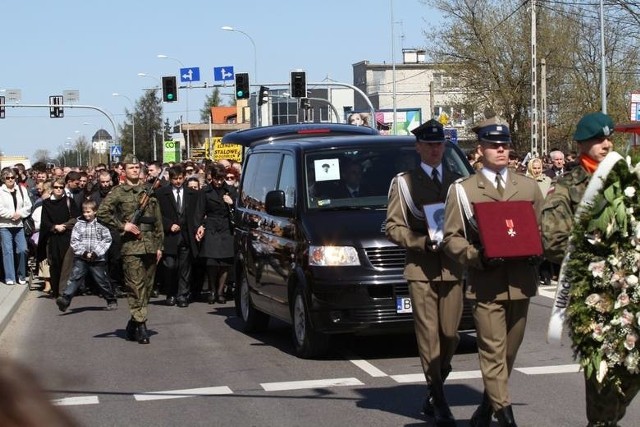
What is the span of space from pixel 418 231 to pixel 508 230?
4.58 feet

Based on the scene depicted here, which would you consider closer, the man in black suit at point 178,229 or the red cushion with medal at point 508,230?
the red cushion with medal at point 508,230

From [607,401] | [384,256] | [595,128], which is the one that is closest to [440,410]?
[607,401]

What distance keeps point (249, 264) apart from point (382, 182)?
94.3 inches

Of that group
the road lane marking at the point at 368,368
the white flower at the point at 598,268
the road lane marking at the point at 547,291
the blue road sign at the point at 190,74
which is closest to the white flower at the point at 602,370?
the white flower at the point at 598,268

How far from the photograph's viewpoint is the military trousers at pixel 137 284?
1242 centimetres

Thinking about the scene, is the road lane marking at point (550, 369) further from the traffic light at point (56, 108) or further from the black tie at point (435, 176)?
the traffic light at point (56, 108)

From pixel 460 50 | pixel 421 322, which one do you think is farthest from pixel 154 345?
pixel 460 50

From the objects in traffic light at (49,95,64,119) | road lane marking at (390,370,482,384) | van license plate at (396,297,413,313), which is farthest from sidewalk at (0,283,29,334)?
traffic light at (49,95,64,119)

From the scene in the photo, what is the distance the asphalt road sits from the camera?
7.97m

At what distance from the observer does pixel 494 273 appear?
6.54 meters

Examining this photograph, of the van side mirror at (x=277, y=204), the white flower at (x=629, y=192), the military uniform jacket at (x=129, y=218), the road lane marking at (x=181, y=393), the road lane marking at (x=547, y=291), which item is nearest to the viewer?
the white flower at (x=629, y=192)

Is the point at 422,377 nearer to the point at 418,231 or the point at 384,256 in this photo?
the point at 384,256

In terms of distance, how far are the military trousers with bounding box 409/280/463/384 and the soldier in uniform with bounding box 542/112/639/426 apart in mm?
1776

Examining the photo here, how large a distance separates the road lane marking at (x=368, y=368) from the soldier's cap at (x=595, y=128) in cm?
438
